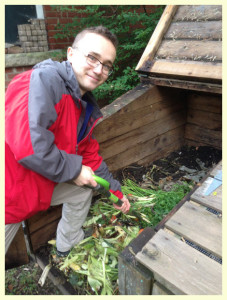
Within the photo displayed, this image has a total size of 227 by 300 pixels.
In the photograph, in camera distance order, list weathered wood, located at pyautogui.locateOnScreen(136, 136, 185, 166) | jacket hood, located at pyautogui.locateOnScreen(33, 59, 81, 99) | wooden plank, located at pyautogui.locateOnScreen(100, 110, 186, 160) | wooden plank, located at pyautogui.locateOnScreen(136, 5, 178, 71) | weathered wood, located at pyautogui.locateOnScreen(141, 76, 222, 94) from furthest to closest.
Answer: weathered wood, located at pyautogui.locateOnScreen(136, 136, 185, 166)
wooden plank, located at pyautogui.locateOnScreen(136, 5, 178, 71)
wooden plank, located at pyautogui.locateOnScreen(100, 110, 186, 160)
weathered wood, located at pyautogui.locateOnScreen(141, 76, 222, 94)
jacket hood, located at pyautogui.locateOnScreen(33, 59, 81, 99)

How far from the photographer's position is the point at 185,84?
2.32 metres

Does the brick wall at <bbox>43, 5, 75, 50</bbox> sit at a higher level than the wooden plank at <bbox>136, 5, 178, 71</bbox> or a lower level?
higher

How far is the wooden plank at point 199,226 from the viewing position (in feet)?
4.18

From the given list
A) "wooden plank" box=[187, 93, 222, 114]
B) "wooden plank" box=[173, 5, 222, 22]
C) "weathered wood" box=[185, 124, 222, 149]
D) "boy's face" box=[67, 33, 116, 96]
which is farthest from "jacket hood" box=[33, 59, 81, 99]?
"weathered wood" box=[185, 124, 222, 149]

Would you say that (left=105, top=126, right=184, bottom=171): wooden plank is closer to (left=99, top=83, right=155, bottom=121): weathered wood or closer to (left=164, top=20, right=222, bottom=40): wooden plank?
(left=99, top=83, right=155, bottom=121): weathered wood

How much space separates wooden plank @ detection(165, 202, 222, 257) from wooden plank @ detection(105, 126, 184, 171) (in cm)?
117

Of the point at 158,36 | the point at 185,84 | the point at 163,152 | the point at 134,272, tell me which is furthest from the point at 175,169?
the point at 134,272

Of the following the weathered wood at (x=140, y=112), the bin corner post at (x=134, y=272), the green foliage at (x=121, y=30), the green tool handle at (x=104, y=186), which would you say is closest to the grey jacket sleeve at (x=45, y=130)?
the green tool handle at (x=104, y=186)

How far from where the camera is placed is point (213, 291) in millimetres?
1066

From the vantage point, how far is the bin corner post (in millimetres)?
1242

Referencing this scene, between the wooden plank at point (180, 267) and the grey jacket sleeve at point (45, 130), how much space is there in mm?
657

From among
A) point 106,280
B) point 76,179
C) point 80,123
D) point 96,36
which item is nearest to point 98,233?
point 106,280

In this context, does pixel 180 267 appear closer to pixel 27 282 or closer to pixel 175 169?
pixel 27 282

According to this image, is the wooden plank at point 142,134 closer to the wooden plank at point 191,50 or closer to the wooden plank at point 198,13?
the wooden plank at point 191,50
